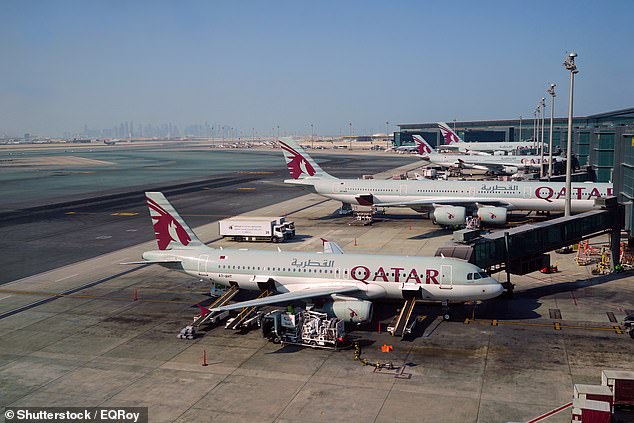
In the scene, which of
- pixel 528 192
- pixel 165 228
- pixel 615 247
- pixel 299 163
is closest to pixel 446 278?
pixel 165 228

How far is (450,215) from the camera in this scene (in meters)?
65.4

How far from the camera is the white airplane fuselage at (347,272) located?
35344mm

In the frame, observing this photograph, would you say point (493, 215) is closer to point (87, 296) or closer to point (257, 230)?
point (257, 230)

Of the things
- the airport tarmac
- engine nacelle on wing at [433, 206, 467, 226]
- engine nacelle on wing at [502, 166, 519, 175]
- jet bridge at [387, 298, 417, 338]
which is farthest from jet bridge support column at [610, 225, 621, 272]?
engine nacelle on wing at [502, 166, 519, 175]

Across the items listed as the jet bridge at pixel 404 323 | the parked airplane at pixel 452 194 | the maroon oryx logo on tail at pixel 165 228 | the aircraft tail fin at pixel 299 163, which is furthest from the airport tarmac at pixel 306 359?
the aircraft tail fin at pixel 299 163

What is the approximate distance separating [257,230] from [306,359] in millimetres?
34172

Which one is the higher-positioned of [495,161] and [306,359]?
[495,161]

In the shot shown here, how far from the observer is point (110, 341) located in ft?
113

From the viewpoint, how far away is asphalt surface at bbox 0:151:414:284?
193 ft

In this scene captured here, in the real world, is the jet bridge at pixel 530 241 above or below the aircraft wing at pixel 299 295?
above

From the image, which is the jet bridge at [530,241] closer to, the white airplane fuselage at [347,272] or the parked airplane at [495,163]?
the white airplane fuselage at [347,272]

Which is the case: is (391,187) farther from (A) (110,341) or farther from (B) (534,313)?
(A) (110,341)

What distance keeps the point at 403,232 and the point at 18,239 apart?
4563 centimetres

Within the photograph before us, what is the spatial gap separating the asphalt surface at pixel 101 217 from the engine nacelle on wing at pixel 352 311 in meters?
31.8
